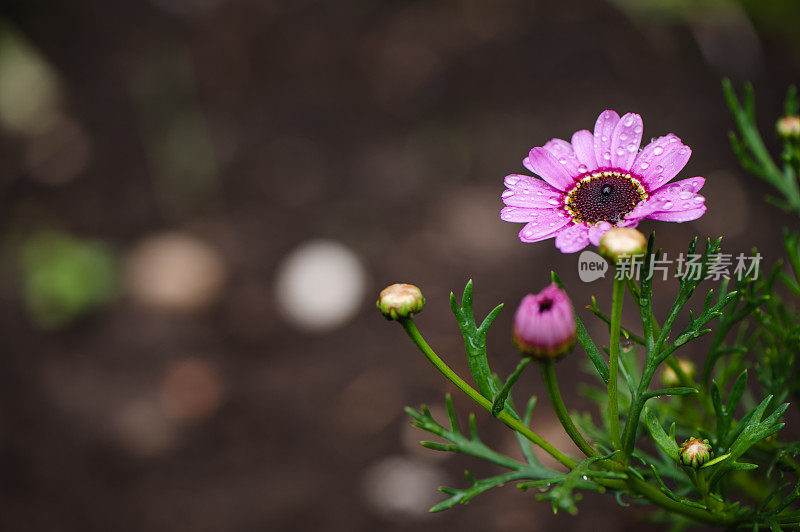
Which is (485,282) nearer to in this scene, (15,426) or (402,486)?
(402,486)

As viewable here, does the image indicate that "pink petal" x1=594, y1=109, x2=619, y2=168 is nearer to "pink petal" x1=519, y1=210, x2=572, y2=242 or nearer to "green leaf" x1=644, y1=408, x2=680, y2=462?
"pink petal" x1=519, y1=210, x2=572, y2=242

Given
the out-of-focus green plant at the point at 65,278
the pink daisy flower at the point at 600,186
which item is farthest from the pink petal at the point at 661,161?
the out-of-focus green plant at the point at 65,278

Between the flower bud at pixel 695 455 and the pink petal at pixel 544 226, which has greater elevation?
the pink petal at pixel 544 226

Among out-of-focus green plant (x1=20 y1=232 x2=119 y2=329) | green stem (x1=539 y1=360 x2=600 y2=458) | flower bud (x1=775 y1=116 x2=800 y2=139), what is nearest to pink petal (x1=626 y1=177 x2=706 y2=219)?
green stem (x1=539 y1=360 x2=600 y2=458)

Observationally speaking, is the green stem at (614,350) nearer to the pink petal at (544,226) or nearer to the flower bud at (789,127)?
the pink petal at (544,226)

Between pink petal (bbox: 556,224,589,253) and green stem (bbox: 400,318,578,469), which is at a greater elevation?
pink petal (bbox: 556,224,589,253)

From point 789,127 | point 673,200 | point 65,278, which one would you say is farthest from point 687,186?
point 65,278

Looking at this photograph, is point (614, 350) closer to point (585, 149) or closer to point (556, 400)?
point (556, 400)
